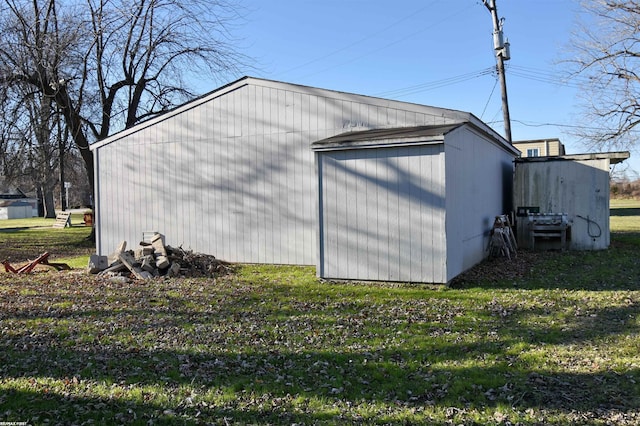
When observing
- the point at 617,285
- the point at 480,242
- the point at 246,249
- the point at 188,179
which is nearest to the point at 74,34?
the point at 188,179

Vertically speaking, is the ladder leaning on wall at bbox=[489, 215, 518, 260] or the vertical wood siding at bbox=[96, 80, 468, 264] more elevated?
the vertical wood siding at bbox=[96, 80, 468, 264]

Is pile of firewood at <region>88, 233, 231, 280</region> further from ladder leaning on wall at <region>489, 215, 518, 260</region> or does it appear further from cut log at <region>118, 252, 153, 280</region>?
ladder leaning on wall at <region>489, 215, 518, 260</region>

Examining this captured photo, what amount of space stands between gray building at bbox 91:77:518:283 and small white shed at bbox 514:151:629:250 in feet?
2.45

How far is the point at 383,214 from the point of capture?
26.3ft

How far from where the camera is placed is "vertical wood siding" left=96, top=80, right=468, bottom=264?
1044 cm

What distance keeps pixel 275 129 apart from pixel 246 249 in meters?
2.85

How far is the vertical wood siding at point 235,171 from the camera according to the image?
34.2 feet

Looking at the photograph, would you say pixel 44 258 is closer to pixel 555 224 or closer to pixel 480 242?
pixel 480 242

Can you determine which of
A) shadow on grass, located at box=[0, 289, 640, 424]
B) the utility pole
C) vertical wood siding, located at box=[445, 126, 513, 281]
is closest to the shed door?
vertical wood siding, located at box=[445, 126, 513, 281]

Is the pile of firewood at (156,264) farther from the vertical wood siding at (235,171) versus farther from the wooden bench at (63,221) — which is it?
the wooden bench at (63,221)

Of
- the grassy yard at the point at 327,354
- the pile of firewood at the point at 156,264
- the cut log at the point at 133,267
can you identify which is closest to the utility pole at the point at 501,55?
the grassy yard at the point at 327,354

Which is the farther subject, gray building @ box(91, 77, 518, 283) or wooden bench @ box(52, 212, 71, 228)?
wooden bench @ box(52, 212, 71, 228)

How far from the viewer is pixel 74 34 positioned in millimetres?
12781

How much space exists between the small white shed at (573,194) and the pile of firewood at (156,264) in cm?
841
